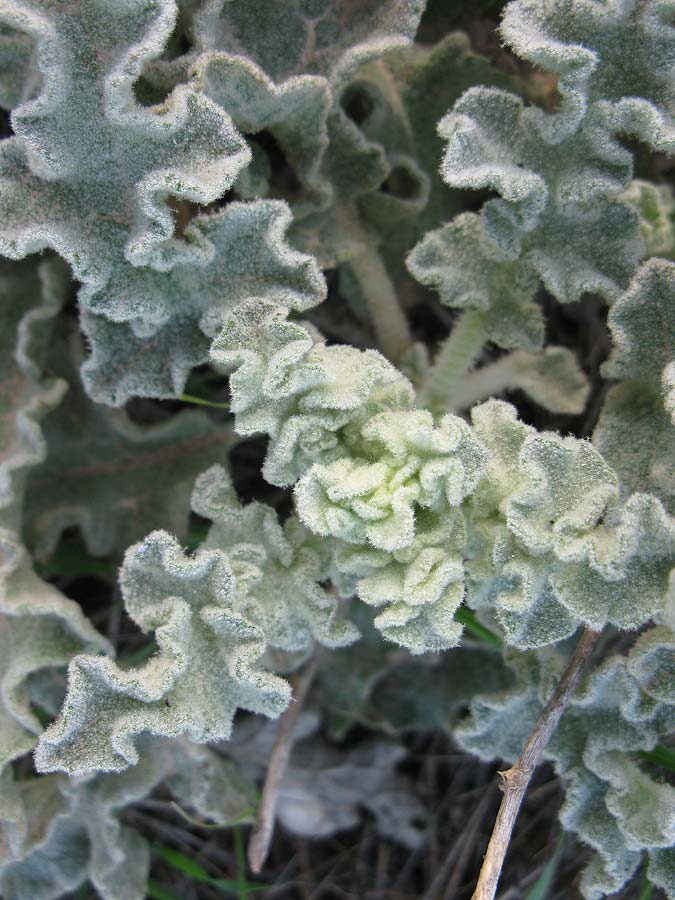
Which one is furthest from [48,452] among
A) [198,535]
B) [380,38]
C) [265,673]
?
[380,38]

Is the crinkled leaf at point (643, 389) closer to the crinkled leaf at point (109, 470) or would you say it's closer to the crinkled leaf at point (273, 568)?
the crinkled leaf at point (273, 568)

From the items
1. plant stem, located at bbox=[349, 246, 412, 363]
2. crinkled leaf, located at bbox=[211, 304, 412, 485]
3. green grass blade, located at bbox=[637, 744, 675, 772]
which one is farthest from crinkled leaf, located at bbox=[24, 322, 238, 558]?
green grass blade, located at bbox=[637, 744, 675, 772]

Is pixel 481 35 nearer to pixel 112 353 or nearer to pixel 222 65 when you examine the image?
pixel 222 65

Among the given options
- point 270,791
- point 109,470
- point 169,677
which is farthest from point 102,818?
point 109,470

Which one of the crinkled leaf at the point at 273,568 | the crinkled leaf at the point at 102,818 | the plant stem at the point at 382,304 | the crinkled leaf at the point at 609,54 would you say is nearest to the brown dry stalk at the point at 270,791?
the crinkled leaf at the point at 102,818

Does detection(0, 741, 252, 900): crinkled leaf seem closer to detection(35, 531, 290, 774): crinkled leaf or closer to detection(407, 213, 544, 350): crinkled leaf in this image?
detection(35, 531, 290, 774): crinkled leaf

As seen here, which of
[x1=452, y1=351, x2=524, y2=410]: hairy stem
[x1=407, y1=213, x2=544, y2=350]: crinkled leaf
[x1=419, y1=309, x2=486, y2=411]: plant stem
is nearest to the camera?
[x1=407, y1=213, x2=544, y2=350]: crinkled leaf
